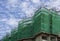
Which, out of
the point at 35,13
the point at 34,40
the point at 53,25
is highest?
the point at 35,13

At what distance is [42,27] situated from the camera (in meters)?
17.3

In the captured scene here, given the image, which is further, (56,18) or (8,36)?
(8,36)

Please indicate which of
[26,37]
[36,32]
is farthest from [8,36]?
[36,32]

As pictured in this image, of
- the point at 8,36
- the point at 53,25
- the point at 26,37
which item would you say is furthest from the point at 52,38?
the point at 8,36

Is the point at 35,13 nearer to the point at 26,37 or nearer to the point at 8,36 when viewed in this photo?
the point at 26,37

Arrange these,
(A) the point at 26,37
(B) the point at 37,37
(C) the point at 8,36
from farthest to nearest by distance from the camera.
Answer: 1. (C) the point at 8,36
2. (A) the point at 26,37
3. (B) the point at 37,37

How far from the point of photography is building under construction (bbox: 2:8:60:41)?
57.3ft

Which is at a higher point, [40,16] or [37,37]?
[40,16]

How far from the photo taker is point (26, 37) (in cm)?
1902

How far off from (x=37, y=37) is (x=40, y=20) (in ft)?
4.92

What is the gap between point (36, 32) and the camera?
17.8 meters

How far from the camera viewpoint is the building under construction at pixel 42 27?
17.5 metres

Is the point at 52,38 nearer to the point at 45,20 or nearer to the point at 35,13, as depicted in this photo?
the point at 45,20

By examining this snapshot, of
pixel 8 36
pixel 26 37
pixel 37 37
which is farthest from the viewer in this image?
pixel 8 36
